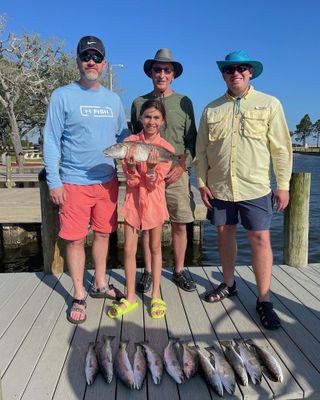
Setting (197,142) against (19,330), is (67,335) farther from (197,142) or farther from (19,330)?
(197,142)

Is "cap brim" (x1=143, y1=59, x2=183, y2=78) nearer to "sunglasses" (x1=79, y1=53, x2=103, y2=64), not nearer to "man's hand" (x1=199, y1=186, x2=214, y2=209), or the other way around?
"sunglasses" (x1=79, y1=53, x2=103, y2=64)

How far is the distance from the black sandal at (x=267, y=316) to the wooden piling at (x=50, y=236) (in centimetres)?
250

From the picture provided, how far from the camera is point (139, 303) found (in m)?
3.85

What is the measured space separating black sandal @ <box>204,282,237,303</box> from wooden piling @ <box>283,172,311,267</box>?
130 cm

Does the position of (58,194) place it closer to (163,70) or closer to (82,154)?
(82,154)

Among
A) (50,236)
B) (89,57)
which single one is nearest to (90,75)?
(89,57)

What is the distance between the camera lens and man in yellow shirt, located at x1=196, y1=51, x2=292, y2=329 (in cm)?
336

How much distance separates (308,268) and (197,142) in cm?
238

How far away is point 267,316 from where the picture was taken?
11.1 feet

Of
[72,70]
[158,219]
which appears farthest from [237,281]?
[72,70]

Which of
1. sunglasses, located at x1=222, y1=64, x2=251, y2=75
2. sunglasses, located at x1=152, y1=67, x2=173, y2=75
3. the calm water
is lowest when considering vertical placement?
the calm water

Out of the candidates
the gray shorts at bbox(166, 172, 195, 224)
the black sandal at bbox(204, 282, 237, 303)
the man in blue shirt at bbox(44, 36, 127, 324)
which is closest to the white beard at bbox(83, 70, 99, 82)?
the man in blue shirt at bbox(44, 36, 127, 324)

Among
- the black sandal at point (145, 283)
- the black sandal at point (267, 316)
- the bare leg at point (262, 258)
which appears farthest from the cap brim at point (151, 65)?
the black sandal at point (267, 316)

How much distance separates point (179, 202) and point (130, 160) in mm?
1024
